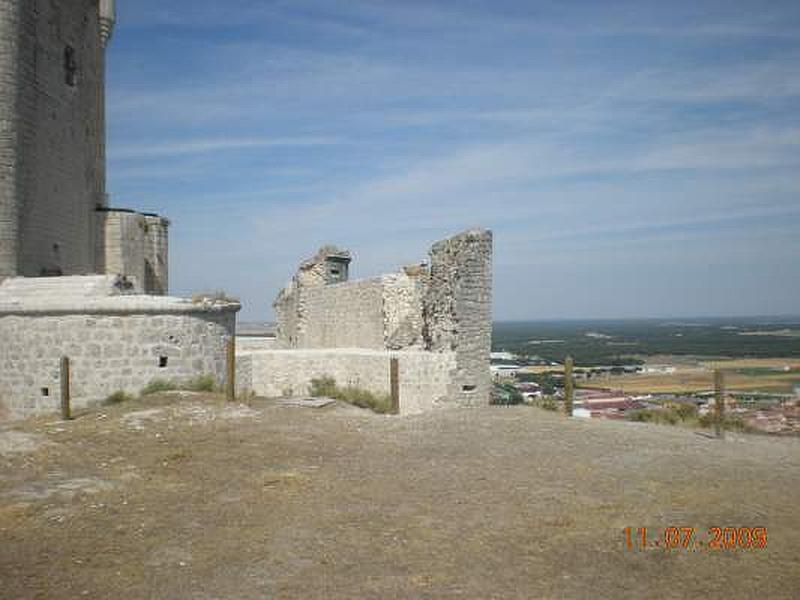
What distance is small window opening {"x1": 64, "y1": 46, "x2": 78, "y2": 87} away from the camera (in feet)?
53.1

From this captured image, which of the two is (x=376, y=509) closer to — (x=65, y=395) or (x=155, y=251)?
(x=65, y=395)

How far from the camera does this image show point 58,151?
15617 mm

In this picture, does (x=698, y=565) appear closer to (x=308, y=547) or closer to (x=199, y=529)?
(x=308, y=547)

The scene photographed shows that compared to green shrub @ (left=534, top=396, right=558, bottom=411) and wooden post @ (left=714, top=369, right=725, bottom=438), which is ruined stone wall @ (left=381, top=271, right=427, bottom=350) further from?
wooden post @ (left=714, top=369, right=725, bottom=438)

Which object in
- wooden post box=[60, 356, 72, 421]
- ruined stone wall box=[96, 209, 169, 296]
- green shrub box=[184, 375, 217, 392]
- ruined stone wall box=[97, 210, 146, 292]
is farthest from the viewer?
ruined stone wall box=[96, 209, 169, 296]

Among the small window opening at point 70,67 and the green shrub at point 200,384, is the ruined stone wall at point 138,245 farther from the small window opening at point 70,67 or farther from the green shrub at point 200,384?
the green shrub at point 200,384

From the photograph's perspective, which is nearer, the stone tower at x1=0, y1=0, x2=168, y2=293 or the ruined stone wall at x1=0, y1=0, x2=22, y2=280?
the ruined stone wall at x1=0, y1=0, x2=22, y2=280

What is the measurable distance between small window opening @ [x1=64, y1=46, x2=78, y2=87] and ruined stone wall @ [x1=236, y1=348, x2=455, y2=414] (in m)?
8.36

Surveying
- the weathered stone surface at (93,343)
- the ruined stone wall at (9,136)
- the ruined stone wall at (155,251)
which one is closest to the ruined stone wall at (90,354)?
the weathered stone surface at (93,343)

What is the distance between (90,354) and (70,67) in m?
8.75

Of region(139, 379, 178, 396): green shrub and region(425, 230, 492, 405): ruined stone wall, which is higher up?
Result: region(425, 230, 492, 405): ruined stone wall
